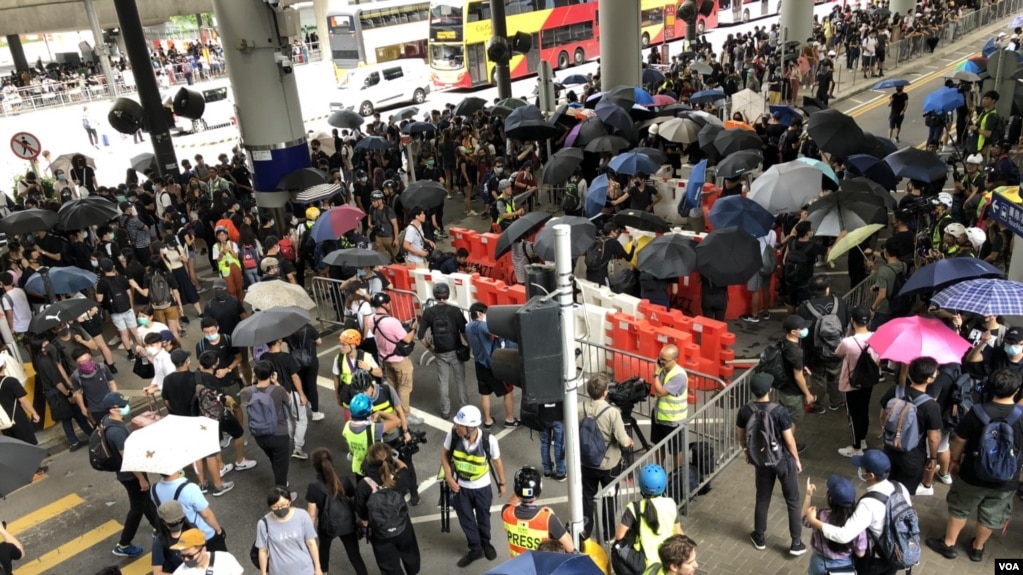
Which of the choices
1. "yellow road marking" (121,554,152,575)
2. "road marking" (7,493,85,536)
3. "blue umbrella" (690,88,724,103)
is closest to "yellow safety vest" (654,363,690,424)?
"yellow road marking" (121,554,152,575)

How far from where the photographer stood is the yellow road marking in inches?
313

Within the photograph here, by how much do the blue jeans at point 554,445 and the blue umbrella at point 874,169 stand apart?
7.59m

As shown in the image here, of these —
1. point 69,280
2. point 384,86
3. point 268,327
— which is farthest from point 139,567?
point 384,86

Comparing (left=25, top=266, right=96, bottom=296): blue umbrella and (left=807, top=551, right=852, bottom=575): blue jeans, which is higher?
(left=25, top=266, right=96, bottom=296): blue umbrella

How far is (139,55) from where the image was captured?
66.9ft

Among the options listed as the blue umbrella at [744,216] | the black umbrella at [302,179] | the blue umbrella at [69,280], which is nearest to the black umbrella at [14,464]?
the blue umbrella at [69,280]

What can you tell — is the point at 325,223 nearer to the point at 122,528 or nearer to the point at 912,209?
the point at 122,528

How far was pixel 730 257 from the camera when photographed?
10.2m

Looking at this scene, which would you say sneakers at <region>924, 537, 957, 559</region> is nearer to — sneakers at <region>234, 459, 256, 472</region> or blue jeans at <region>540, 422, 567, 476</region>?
blue jeans at <region>540, 422, 567, 476</region>

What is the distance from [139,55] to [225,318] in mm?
13148

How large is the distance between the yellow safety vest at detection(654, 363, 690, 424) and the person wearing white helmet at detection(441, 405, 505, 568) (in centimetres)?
169

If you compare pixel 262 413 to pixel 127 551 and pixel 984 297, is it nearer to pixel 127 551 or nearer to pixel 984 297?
pixel 127 551

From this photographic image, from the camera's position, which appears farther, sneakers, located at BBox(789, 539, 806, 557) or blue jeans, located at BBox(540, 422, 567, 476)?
blue jeans, located at BBox(540, 422, 567, 476)

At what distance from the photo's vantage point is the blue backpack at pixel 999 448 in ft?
20.3
